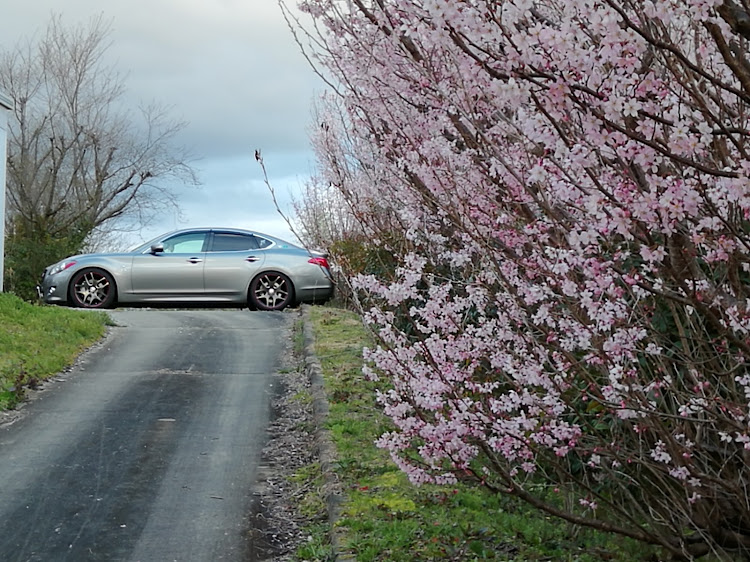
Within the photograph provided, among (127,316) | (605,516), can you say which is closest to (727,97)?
(605,516)

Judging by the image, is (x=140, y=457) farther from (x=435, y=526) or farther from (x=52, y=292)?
(x=52, y=292)

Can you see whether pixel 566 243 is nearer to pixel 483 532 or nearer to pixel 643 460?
pixel 643 460

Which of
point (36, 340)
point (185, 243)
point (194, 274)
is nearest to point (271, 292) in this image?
point (194, 274)

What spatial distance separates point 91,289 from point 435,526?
38.7 feet

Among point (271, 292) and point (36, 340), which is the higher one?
point (271, 292)

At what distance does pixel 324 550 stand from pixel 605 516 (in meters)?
1.53

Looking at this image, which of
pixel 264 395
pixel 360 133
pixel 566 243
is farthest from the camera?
pixel 264 395

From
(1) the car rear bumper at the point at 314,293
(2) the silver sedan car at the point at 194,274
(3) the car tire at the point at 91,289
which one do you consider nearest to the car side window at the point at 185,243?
(2) the silver sedan car at the point at 194,274

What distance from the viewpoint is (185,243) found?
622 inches

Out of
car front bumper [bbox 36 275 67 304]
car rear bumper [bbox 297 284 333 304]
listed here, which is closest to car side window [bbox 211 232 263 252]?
car rear bumper [bbox 297 284 333 304]

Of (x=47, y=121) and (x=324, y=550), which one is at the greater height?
(x=47, y=121)

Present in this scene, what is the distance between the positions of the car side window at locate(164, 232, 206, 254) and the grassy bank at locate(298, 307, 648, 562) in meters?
9.26

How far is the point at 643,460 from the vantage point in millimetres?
3797

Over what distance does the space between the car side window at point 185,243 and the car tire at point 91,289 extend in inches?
43.9
